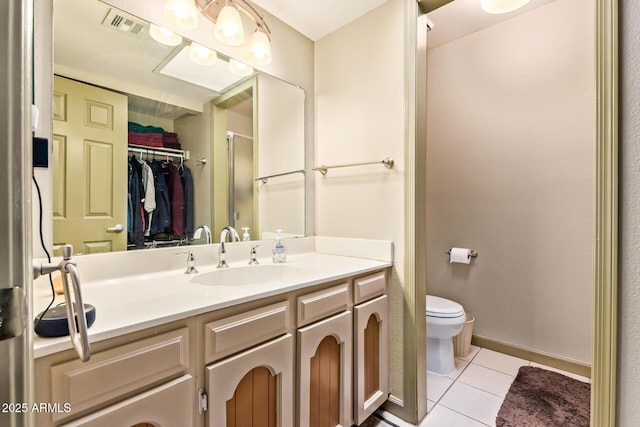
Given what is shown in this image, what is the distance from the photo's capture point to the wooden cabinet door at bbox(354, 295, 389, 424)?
4.40 ft

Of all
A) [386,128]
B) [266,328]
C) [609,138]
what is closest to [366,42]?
[386,128]

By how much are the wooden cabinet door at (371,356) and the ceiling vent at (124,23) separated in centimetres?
159

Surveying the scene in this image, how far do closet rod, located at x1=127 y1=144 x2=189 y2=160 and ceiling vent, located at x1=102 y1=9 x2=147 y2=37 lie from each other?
485 millimetres

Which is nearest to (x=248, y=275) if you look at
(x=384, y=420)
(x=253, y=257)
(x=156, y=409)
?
(x=253, y=257)

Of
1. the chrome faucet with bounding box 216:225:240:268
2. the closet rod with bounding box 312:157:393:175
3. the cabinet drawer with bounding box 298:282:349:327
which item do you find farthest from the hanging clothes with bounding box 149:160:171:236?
the closet rod with bounding box 312:157:393:175

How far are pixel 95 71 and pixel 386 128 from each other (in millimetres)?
1365

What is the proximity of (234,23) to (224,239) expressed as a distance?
107 centimetres

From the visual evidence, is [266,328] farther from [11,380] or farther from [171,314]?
[11,380]

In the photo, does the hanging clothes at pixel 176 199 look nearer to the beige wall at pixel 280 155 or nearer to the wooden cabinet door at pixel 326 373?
the beige wall at pixel 280 155

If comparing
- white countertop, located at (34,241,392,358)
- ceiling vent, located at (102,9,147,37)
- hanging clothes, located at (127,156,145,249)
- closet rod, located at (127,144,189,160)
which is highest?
ceiling vent, located at (102,9,147,37)

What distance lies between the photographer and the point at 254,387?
968 mm

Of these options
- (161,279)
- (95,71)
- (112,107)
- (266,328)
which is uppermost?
(95,71)

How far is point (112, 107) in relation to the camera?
3.84 feet

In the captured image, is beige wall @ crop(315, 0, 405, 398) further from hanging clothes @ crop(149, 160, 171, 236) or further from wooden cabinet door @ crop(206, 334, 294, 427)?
hanging clothes @ crop(149, 160, 171, 236)
